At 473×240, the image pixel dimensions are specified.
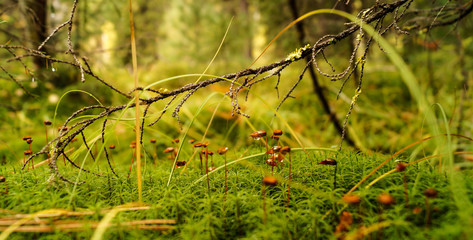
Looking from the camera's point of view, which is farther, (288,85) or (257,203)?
(288,85)

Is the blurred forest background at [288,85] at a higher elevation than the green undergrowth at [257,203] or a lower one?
higher

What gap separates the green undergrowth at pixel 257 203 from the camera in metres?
0.98

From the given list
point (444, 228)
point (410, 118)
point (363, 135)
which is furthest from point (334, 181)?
point (410, 118)

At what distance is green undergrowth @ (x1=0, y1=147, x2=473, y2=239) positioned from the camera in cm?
98

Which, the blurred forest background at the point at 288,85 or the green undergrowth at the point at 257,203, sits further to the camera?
the blurred forest background at the point at 288,85

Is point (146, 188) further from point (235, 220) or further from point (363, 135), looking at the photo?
point (363, 135)

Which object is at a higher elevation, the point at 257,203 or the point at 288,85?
the point at 288,85

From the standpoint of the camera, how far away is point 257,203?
1150 mm

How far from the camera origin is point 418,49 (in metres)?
6.73

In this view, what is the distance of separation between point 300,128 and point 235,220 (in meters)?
3.88

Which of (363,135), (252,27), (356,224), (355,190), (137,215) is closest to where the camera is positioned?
(356,224)

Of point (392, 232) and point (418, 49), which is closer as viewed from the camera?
point (392, 232)

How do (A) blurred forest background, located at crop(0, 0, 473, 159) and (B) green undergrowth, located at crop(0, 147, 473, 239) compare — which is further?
(A) blurred forest background, located at crop(0, 0, 473, 159)

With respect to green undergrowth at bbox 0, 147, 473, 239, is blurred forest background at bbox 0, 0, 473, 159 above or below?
above
